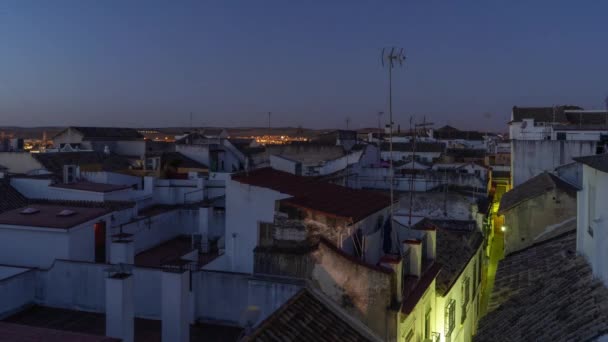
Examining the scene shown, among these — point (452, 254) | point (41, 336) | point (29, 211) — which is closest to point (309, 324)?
point (41, 336)

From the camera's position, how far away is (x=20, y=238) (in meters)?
14.5

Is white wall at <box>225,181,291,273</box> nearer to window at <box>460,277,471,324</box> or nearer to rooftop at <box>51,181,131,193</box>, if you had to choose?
window at <box>460,277,471,324</box>

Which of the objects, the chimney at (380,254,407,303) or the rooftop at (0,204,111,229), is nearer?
the chimney at (380,254,407,303)

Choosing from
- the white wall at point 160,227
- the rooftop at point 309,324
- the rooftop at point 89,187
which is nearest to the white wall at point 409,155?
the white wall at point 160,227

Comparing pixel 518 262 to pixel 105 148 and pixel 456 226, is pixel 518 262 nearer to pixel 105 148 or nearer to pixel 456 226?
pixel 456 226

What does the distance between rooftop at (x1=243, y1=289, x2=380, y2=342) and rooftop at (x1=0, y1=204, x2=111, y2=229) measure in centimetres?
794

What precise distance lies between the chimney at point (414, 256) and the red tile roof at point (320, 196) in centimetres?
105

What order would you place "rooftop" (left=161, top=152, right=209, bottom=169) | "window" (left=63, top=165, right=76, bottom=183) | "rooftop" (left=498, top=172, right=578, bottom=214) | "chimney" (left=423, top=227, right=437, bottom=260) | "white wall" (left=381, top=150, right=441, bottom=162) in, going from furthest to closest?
"white wall" (left=381, top=150, right=441, bottom=162), "rooftop" (left=161, top=152, right=209, bottom=169), "window" (left=63, top=165, right=76, bottom=183), "rooftop" (left=498, top=172, right=578, bottom=214), "chimney" (left=423, top=227, right=437, bottom=260)

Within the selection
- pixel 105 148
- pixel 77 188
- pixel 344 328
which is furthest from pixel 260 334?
pixel 105 148

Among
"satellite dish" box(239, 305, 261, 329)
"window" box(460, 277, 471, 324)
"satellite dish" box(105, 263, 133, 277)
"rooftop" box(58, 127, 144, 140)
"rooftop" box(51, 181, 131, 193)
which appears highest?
"rooftop" box(58, 127, 144, 140)

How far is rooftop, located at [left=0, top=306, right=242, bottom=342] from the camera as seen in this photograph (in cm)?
1102

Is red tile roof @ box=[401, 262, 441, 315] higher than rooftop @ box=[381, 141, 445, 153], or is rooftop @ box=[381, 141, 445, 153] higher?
rooftop @ box=[381, 141, 445, 153]

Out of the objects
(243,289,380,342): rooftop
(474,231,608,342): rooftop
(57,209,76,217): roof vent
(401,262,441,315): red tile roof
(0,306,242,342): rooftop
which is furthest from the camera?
(57,209,76,217): roof vent

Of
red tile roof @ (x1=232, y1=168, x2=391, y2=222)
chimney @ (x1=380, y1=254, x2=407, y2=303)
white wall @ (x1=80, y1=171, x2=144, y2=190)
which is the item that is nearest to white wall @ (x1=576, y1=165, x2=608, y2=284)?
chimney @ (x1=380, y1=254, x2=407, y2=303)
